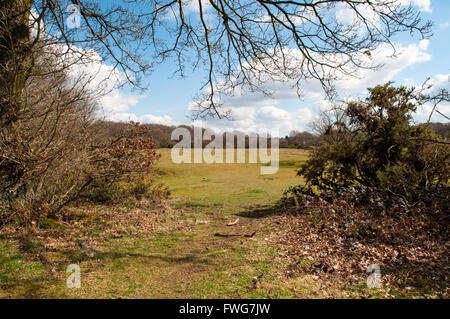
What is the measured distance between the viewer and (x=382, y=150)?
9.54 m

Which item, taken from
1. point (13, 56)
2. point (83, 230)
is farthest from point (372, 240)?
point (13, 56)

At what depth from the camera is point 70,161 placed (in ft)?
24.5

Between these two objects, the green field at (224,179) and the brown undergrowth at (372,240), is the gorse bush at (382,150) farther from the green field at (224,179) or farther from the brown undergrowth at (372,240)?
the green field at (224,179)

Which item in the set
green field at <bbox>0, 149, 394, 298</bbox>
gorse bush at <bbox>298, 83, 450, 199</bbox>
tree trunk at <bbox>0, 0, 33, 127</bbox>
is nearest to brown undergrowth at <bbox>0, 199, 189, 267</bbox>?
green field at <bbox>0, 149, 394, 298</bbox>

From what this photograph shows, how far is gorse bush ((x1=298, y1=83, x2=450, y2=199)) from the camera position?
8594 mm

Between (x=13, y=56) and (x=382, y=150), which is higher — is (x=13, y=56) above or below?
above

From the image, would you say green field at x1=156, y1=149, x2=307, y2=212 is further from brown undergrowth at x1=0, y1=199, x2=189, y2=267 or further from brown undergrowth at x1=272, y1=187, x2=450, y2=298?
brown undergrowth at x1=272, y1=187, x2=450, y2=298

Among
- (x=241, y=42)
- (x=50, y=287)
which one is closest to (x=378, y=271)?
(x=50, y=287)

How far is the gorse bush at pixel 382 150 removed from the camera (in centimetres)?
859

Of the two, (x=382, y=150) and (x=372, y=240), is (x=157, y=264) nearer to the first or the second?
(x=372, y=240)

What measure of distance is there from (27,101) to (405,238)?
29.2 feet

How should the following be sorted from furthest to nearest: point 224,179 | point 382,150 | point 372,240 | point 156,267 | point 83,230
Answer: point 224,179, point 382,150, point 83,230, point 372,240, point 156,267
